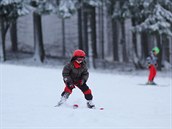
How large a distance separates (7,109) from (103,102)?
9.87 ft

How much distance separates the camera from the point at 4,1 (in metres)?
21.6

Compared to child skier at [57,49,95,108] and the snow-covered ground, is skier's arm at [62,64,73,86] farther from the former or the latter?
the snow-covered ground

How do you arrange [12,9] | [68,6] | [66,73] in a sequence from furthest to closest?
[68,6] → [12,9] → [66,73]

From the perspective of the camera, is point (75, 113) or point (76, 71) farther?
point (76, 71)

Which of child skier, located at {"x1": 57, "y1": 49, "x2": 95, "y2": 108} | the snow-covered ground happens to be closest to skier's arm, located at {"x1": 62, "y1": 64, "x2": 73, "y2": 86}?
child skier, located at {"x1": 57, "y1": 49, "x2": 95, "y2": 108}

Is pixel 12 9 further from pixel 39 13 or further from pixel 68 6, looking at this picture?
pixel 68 6

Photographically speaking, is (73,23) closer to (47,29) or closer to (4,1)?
(47,29)

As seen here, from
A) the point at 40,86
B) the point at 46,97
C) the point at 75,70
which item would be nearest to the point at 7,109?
the point at 75,70

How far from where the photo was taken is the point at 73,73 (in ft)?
24.4

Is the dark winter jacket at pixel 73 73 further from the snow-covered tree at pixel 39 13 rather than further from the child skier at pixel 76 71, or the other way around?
the snow-covered tree at pixel 39 13

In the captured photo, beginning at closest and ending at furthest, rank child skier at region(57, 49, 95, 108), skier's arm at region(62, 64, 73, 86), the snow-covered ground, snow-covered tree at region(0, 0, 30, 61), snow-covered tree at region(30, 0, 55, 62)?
the snow-covered ground → child skier at region(57, 49, 95, 108) → skier's arm at region(62, 64, 73, 86) → snow-covered tree at region(0, 0, 30, 61) → snow-covered tree at region(30, 0, 55, 62)

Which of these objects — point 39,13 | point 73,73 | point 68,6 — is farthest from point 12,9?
point 73,73

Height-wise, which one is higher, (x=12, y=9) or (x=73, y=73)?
(x=12, y=9)

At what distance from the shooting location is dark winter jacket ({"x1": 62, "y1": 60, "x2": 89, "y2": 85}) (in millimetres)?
7355
